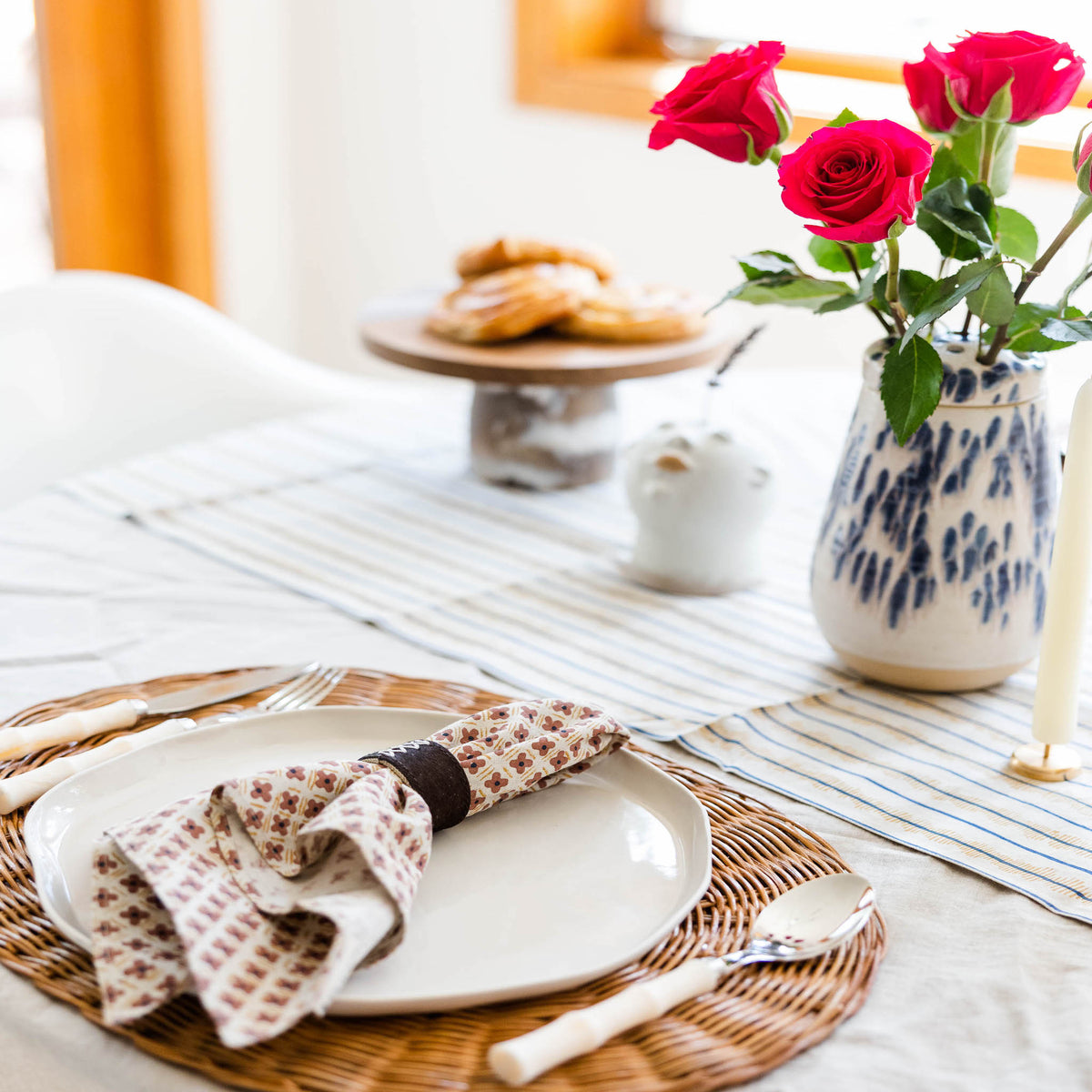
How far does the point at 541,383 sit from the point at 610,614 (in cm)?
24

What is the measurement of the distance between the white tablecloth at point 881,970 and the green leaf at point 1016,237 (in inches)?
13.9

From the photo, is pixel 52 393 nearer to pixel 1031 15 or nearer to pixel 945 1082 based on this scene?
pixel 945 1082

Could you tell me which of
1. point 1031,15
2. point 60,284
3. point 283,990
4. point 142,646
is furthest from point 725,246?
point 283,990

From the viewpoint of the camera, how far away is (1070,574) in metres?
0.69

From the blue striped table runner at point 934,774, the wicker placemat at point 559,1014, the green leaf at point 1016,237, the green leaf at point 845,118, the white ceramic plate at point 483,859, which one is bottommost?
the blue striped table runner at point 934,774

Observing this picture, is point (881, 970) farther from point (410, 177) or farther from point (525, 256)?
point (410, 177)

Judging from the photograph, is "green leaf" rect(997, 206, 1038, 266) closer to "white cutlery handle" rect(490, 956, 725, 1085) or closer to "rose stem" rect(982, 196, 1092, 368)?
"rose stem" rect(982, 196, 1092, 368)

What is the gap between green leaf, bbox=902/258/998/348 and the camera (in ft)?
2.25

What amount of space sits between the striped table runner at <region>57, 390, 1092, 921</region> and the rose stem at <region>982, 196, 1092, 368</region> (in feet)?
0.72

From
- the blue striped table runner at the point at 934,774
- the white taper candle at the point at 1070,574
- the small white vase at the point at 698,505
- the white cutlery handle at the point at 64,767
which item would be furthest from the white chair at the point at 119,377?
the white taper candle at the point at 1070,574

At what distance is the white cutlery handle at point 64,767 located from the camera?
621 mm

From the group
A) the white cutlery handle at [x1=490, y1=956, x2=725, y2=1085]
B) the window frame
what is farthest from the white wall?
the white cutlery handle at [x1=490, y1=956, x2=725, y2=1085]

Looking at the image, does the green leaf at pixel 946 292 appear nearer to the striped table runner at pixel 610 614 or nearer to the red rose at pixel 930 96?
the red rose at pixel 930 96

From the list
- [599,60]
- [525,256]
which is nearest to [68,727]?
[525,256]
